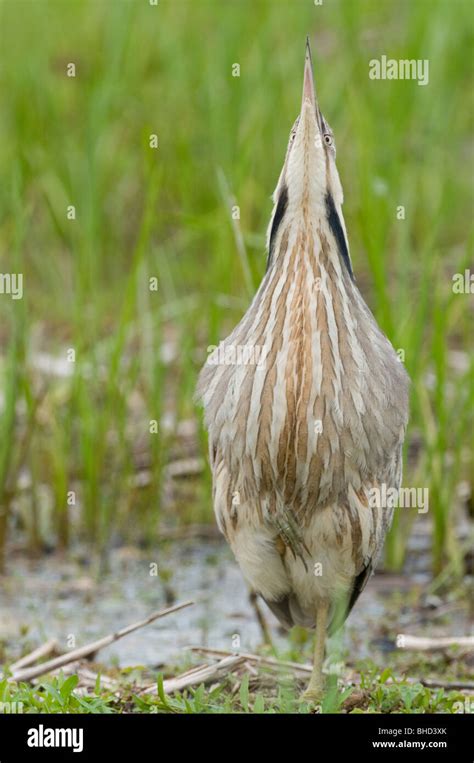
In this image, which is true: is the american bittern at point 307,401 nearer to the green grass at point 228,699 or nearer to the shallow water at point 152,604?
the green grass at point 228,699

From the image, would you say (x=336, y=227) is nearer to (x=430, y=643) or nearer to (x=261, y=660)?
(x=261, y=660)

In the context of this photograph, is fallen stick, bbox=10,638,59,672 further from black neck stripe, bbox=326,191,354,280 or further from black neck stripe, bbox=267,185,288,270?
black neck stripe, bbox=326,191,354,280

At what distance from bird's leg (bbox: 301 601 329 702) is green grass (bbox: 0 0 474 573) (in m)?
0.99

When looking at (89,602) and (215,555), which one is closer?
(89,602)

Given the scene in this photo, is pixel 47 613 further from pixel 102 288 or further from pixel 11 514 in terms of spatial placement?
pixel 102 288

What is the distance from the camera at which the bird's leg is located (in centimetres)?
369

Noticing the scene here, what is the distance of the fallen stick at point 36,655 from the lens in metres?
4.07

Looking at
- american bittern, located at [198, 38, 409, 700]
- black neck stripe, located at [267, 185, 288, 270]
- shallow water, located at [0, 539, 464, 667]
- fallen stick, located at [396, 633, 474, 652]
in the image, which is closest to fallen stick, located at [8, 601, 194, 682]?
american bittern, located at [198, 38, 409, 700]

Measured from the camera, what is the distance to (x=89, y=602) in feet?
16.6

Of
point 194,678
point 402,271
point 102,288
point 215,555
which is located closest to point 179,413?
point 215,555

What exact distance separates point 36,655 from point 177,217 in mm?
3222

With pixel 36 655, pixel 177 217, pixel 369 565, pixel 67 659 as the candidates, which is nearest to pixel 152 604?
pixel 36 655
